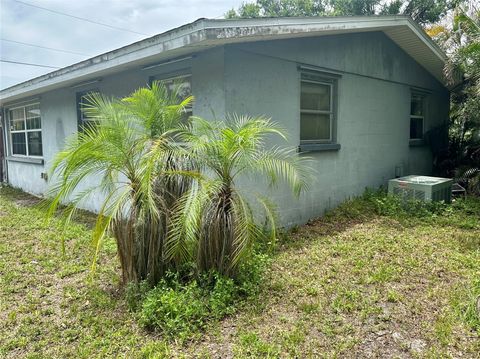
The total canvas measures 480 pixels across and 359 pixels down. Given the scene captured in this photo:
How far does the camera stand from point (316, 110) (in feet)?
21.5

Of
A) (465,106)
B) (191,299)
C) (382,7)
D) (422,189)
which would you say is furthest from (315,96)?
(382,7)

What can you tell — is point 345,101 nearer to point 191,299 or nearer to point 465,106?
point 465,106

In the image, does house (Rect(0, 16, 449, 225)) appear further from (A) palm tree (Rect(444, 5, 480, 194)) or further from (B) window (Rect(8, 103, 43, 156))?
(A) palm tree (Rect(444, 5, 480, 194))

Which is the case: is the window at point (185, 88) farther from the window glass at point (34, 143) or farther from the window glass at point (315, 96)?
the window glass at point (34, 143)

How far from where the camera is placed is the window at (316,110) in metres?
6.30

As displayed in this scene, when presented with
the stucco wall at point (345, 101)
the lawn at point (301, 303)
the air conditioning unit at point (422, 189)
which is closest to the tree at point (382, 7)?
the stucco wall at point (345, 101)

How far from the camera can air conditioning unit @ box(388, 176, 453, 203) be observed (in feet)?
22.7

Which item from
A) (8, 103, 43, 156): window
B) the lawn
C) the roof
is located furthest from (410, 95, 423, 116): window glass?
(8, 103, 43, 156): window

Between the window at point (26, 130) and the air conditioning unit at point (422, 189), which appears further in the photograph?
the window at point (26, 130)

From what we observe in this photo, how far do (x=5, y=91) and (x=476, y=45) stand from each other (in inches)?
423

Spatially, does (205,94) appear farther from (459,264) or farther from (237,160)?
(459,264)

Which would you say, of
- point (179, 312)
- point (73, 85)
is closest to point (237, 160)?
point (179, 312)

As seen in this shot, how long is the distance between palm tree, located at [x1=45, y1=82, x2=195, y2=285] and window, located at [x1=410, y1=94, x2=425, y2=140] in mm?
8032

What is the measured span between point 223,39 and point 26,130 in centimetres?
874
